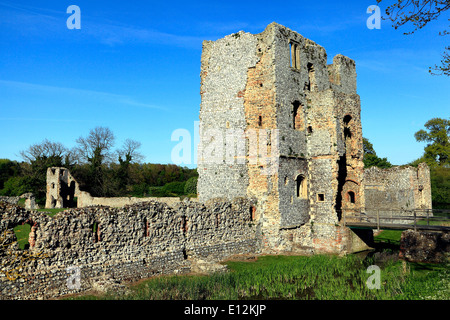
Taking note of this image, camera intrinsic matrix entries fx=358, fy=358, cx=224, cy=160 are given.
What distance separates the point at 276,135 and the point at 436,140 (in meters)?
43.7

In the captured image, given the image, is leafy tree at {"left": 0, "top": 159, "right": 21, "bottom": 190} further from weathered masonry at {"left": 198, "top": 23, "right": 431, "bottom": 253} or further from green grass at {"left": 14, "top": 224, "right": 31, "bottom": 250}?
weathered masonry at {"left": 198, "top": 23, "right": 431, "bottom": 253}

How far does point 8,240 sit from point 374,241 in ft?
62.7

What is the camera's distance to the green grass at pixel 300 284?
10305 millimetres

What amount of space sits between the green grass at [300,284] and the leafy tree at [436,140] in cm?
4064

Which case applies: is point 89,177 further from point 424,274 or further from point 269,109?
point 424,274

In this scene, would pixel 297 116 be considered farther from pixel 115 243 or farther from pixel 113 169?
pixel 113 169

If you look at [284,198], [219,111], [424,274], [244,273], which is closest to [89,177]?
[219,111]

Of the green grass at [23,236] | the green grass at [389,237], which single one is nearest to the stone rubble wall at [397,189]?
the green grass at [389,237]

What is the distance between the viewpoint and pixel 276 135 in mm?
17922

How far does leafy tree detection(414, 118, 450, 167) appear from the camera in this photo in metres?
48.9

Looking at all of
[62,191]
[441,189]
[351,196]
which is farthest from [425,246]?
[62,191]

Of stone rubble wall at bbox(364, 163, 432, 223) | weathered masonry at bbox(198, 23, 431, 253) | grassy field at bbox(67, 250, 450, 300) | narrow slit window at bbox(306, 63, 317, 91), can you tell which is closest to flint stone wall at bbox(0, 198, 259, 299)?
grassy field at bbox(67, 250, 450, 300)
